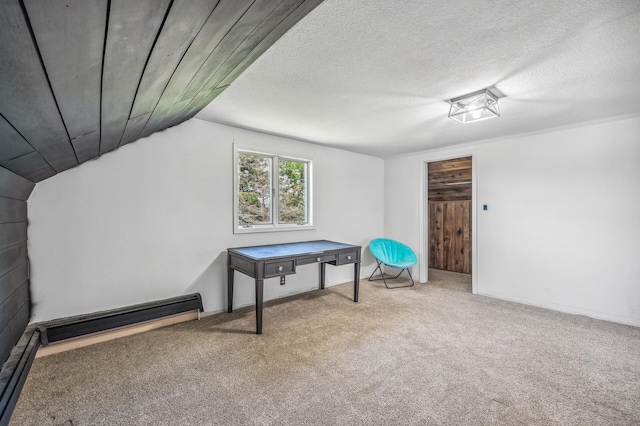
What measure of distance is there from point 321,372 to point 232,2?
2220 mm

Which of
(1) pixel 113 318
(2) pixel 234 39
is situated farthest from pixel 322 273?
(2) pixel 234 39

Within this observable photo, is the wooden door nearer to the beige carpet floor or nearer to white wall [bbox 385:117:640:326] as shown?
white wall [bbox 385:117:640:326]

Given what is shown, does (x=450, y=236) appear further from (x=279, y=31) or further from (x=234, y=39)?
(x=234, y=39)

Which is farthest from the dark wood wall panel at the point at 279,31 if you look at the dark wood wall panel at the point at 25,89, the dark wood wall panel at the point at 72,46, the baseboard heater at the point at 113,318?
the baseboard heater at the point at 113,318

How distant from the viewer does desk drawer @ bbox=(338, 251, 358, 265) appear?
345 cm

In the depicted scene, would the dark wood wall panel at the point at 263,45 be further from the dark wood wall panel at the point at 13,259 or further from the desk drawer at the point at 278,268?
the desk drawer at the point at 278,268

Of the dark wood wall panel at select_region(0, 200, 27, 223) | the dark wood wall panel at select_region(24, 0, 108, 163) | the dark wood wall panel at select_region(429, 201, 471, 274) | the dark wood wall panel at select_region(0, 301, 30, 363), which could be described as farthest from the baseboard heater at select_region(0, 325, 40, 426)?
the dark wood wall panel at select_region(429, 201, 471, 274)

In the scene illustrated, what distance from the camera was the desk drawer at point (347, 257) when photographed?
11.3 feet

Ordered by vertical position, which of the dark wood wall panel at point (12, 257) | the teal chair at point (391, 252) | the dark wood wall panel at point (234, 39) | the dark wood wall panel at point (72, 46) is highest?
the dark wood wall panel at point (234, 39)

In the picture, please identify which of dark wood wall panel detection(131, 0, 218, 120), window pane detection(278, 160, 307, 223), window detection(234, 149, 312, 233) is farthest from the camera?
window pane detection(278, 160, 307, 223)

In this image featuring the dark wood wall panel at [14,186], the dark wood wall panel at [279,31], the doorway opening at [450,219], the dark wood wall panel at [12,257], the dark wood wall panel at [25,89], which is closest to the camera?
the dark wood wall panel at [25,89]

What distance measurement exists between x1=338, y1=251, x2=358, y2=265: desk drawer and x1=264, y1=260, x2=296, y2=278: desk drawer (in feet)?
→ 2.27

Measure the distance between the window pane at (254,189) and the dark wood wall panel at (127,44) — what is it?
209 centimetres

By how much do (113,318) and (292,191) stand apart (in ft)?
7.90
